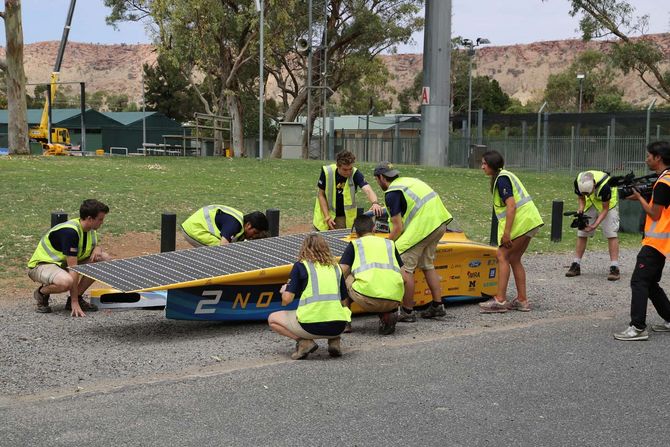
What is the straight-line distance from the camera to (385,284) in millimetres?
7898

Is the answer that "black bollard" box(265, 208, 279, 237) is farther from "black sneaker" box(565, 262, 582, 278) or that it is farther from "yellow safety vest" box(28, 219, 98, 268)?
"black sneaker" box(565, 262, 582, 278)

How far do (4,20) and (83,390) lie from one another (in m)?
27.3

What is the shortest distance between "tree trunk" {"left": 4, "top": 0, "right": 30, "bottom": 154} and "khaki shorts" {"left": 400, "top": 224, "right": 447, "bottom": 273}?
25.4 meters

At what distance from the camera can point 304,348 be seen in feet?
23.2

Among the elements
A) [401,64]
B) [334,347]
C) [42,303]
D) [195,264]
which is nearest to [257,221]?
[195,264]

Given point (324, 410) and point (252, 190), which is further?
point (252, 190)

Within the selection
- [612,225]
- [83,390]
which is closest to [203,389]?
[83,390]

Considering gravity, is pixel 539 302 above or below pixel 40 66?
below

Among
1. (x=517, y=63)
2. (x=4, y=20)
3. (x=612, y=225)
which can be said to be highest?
(x=517, y=63)

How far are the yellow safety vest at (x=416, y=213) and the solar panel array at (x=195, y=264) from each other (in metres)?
0.77

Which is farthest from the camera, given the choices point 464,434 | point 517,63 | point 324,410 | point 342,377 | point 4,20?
point 517,63

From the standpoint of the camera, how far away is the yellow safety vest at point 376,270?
7.88 meters

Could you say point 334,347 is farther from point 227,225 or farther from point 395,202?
point 227,225

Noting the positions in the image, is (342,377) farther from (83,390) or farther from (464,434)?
(83,390)
